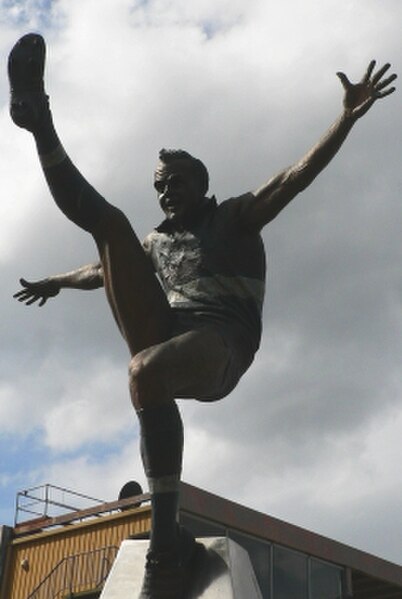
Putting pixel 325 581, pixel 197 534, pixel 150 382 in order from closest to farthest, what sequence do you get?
pixel 150 382
pixel 197 534
pixel 325 581

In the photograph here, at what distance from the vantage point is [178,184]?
4664 millimetres

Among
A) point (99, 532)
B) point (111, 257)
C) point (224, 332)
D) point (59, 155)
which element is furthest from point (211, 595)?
point (99, 532)

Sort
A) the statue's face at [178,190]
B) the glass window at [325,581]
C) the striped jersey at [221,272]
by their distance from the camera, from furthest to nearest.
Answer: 1. the glass window at [325,581]
2. the statue's face at [178,190]
3. the striped jersey at [221,272]

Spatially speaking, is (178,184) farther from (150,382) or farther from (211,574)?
(211,574)

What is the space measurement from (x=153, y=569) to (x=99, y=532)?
20.8m

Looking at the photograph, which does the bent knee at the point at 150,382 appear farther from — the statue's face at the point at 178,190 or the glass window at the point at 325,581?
the glass window at the point at 325,581

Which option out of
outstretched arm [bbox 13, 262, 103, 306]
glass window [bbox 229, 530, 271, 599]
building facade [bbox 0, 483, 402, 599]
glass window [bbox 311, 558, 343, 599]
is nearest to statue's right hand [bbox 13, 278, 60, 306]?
outstretched arm [bbox 13, 262, 103, 306]

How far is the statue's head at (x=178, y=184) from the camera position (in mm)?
4664

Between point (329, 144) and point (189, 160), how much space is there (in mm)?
786

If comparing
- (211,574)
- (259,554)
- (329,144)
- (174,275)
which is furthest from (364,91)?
(259,554)

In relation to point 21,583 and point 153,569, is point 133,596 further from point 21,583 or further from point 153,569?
point 21,583

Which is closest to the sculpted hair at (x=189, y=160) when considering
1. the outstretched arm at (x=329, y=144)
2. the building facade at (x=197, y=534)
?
the outstretched arm at (x=329, y=144)

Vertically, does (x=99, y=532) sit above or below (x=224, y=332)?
above

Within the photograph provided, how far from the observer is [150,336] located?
14.3 feet
